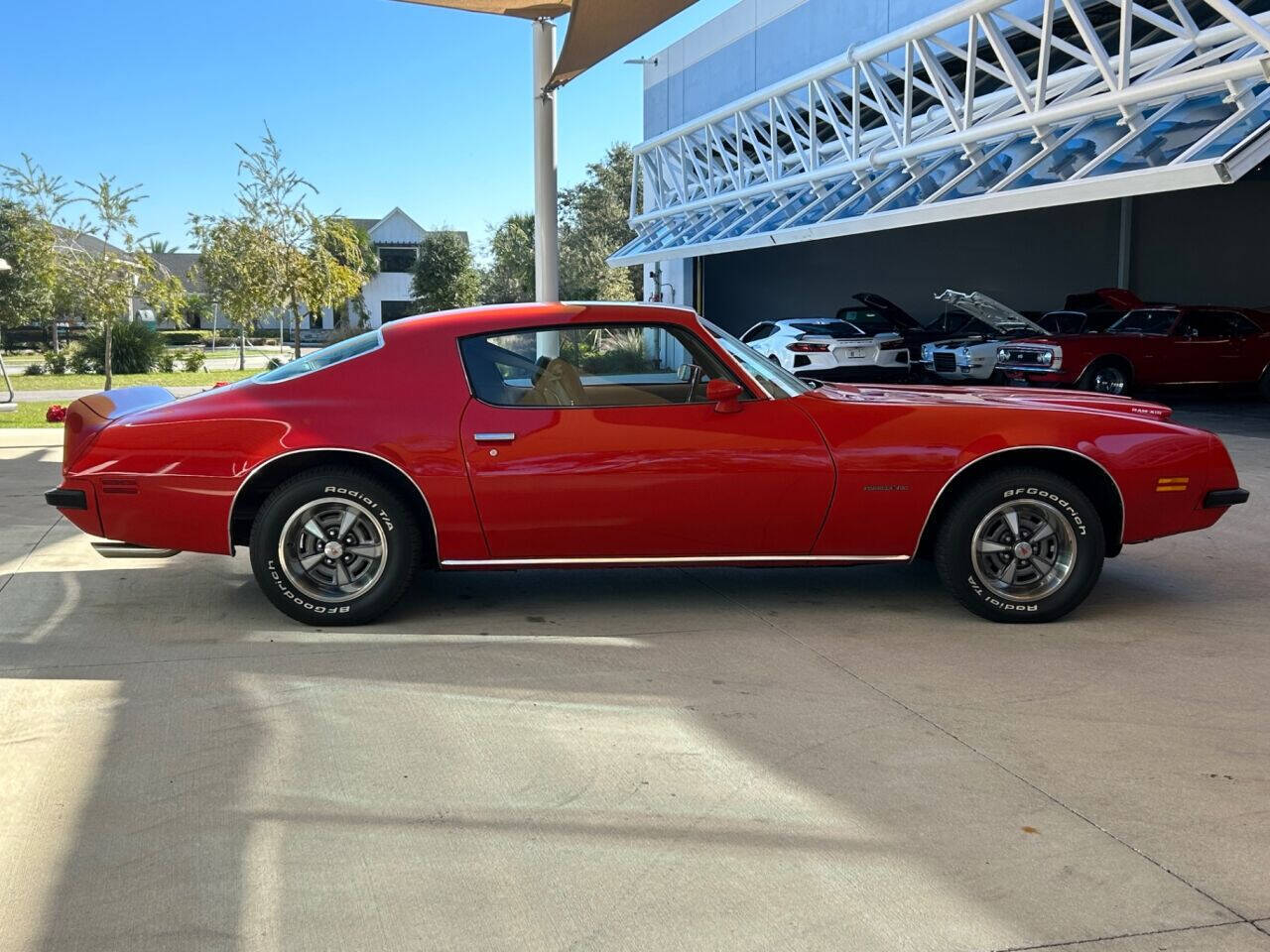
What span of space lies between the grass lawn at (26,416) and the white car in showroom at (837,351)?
1103cm

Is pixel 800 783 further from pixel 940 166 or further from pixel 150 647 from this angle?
pixel 940 166

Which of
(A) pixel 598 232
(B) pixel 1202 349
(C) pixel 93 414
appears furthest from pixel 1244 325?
(A) pixel 598 232

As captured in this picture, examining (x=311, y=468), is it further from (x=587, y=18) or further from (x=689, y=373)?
(x=587, y=18)

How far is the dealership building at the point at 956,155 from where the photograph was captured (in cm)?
1395

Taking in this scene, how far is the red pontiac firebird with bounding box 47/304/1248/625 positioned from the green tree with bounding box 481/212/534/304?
5041cm

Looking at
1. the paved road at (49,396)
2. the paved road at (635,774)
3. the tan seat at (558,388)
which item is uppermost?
the tan seat at (558,388)

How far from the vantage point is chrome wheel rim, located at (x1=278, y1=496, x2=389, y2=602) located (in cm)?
507

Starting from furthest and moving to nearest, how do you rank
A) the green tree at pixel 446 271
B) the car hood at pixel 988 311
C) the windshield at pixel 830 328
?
the green tree at pixel 446 271, the car hood at pixel 988 311, the windshield at pixel 830 328

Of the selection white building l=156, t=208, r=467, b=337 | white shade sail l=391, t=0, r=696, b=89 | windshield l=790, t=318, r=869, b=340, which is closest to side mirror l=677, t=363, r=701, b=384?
white shade sail l=391, t=0, r=696, b=89

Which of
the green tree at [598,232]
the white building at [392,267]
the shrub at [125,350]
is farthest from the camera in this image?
the white building at [392,267]

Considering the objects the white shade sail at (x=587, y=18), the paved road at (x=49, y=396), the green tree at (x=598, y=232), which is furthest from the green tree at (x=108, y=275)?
the green tree at (x=598, y=232)

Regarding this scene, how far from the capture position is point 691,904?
277 centimetres

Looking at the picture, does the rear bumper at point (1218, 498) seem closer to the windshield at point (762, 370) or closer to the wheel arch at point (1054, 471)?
the wheel arch at point (1054, 471)

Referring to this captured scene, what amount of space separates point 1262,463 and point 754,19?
20747 millimetres
